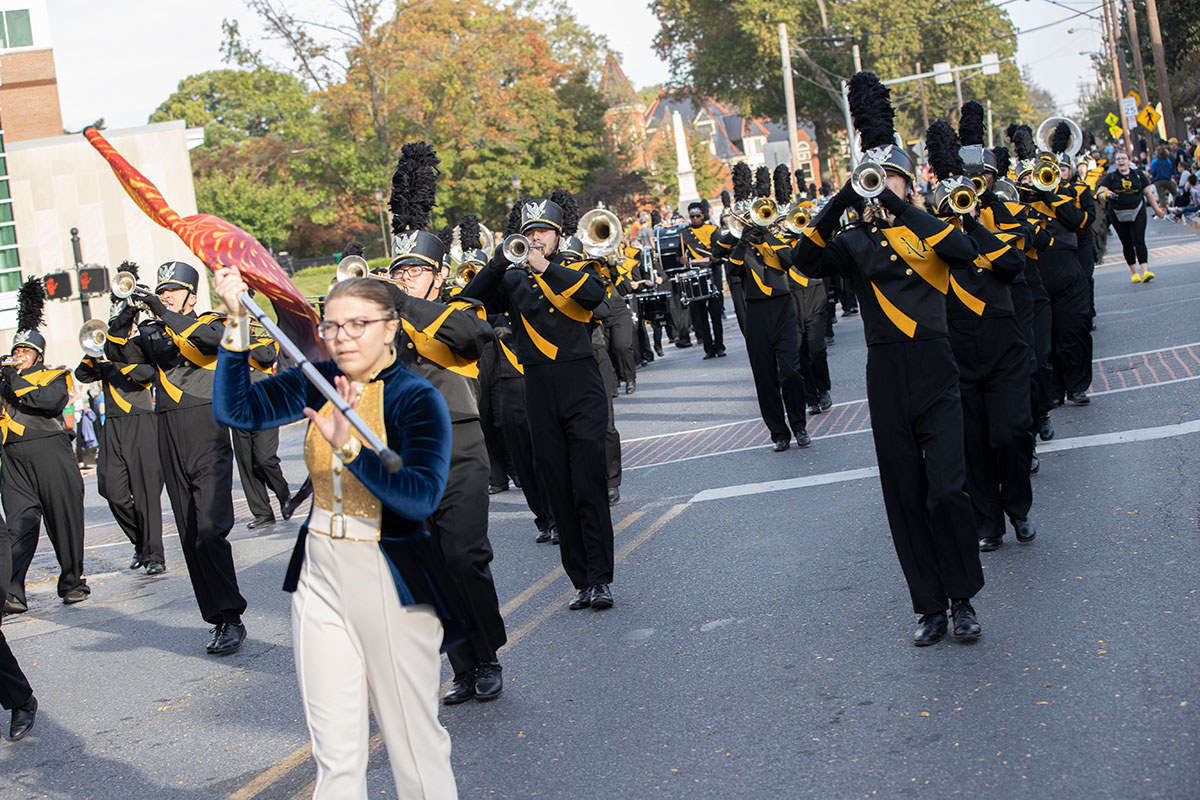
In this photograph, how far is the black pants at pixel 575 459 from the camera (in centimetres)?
753

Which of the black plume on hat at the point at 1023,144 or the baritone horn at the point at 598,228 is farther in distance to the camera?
the black plume on hat at the point at 1023,144

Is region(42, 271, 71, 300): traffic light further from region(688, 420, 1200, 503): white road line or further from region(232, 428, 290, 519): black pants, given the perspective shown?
region(688, 420, 1200, 503): white road line

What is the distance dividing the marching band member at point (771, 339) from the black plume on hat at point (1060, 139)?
4.75 metres

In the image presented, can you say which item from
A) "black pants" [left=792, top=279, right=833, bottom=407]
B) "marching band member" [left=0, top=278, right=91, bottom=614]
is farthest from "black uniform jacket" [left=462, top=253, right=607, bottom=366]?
"black pants" [left=792, top=279, right=833, bottom=407]

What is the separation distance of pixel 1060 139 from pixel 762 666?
11.1 metres

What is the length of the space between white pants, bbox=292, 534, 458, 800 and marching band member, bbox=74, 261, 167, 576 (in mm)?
7430

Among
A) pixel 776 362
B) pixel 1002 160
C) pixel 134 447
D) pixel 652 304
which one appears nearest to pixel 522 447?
pixel 776 362

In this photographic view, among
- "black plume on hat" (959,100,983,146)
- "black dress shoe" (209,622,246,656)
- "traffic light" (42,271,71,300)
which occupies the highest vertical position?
"traffic light" (42,271,71,300)

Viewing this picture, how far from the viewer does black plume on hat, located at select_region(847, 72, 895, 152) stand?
6.42 metres

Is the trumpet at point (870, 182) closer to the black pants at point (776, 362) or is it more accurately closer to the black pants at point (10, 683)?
the black pants at point (10, 683)

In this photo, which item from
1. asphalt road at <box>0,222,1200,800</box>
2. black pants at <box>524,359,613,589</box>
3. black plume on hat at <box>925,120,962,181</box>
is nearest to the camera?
asphalt road at <box>0,222,1200,800</box>

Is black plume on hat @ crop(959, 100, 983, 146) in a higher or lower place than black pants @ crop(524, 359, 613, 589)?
higher

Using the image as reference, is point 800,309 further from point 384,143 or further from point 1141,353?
point 384,143

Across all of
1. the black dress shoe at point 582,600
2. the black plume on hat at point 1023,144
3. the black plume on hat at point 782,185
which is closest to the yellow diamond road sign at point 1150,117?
the black plume on hat at point 782,185
